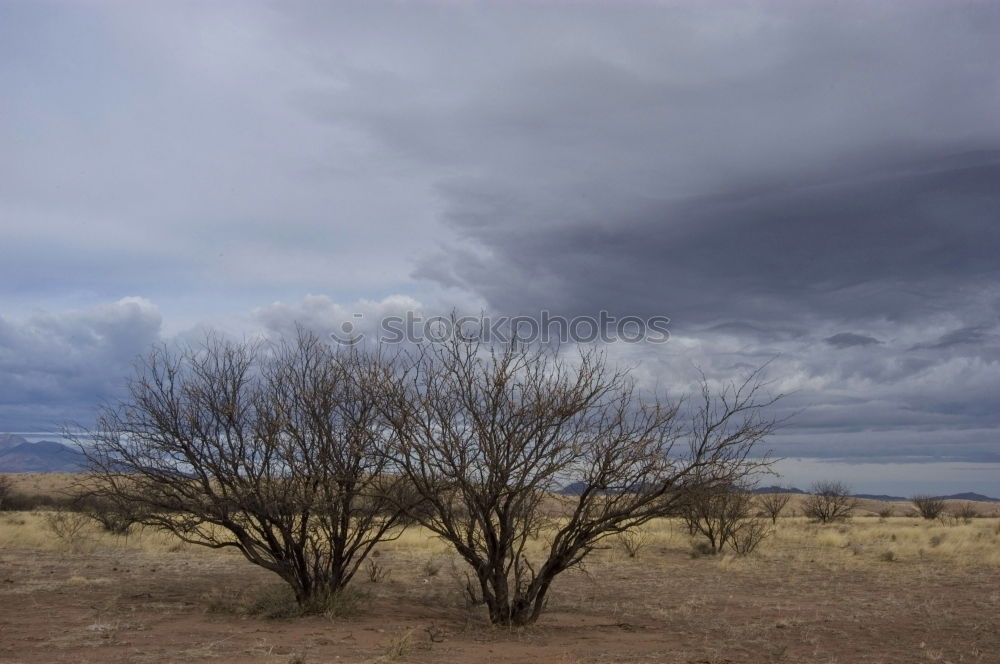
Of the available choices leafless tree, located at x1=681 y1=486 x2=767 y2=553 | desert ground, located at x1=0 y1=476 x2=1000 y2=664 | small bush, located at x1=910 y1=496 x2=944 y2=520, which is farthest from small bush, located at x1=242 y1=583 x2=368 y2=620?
small bush, located at x1=910 y1=496 x2=944 y2=520

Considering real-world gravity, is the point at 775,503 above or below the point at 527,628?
above

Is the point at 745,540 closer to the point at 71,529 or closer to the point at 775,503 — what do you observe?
the point at 775,503

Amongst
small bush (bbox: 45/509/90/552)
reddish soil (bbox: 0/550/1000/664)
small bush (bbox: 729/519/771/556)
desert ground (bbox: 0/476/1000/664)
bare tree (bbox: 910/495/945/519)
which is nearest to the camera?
reddish soil (bbox: 0/550/1000/664)

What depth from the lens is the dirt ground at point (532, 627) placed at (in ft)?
35.7

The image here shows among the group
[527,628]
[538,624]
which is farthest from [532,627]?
[538,624]

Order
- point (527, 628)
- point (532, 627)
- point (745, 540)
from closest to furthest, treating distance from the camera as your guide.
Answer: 1. point (527, 628)
2. point (532, 627)
3. point (745, 540)

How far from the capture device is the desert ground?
10977 millimetres

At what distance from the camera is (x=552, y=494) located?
1242cm

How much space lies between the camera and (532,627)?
1272cm

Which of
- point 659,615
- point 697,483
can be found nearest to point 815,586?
point 659,615

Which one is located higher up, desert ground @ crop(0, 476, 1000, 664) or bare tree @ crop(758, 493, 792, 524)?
bare tree @ crop(758, 493, 792, 524)

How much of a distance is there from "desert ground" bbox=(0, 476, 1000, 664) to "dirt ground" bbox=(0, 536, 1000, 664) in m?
0.04

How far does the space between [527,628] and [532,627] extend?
0.15 m

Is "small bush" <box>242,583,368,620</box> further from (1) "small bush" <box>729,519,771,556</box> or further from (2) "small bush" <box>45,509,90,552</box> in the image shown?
(1) "small bush" <box>729,519,771,556</box>
